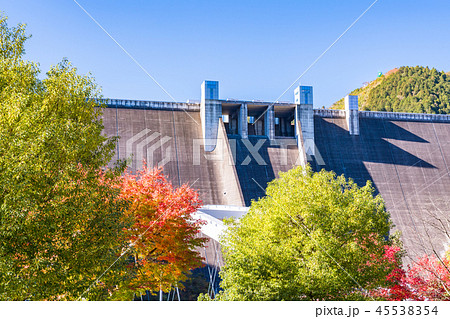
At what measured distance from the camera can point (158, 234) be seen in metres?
16.2

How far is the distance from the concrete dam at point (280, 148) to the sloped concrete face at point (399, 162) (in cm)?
9

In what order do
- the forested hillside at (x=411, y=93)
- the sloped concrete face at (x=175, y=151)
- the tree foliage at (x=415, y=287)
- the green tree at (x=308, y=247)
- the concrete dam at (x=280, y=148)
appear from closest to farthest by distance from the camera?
the green tree at (x=308, y=247) → the tree foliage at (x=415, y=287) → the sloped concrete face at (x=175, y=151) → the concrete dam at (x=280, y=148) → the forested hillside at (x=411, y=93)

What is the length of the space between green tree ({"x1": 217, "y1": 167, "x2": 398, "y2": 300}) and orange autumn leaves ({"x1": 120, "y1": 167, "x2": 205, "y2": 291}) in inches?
89.5

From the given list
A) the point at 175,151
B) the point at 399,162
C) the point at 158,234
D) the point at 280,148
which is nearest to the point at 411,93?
the point at 399,162

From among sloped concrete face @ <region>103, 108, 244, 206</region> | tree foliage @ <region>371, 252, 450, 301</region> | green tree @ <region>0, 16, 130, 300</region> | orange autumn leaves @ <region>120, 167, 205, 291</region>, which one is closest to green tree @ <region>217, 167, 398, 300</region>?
tree foliage @ <region>371, 252, 450, 301</region>

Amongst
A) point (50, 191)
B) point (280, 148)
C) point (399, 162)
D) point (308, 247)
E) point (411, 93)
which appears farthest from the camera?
point (411, 93)

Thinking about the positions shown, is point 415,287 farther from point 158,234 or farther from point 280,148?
point 280,148

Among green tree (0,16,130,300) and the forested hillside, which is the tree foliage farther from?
the forested hillside

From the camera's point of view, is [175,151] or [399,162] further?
[399,162]

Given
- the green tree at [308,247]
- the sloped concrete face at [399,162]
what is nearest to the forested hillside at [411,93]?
the sloped concrete face at [399,162]

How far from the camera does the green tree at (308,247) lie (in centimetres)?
1239

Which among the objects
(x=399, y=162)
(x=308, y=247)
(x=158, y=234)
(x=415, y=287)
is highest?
(x=399, y=162)

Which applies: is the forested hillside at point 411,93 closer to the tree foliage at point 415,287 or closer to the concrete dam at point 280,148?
the concrete dam at point 280,148

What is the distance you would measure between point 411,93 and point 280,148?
6691 centimetres
